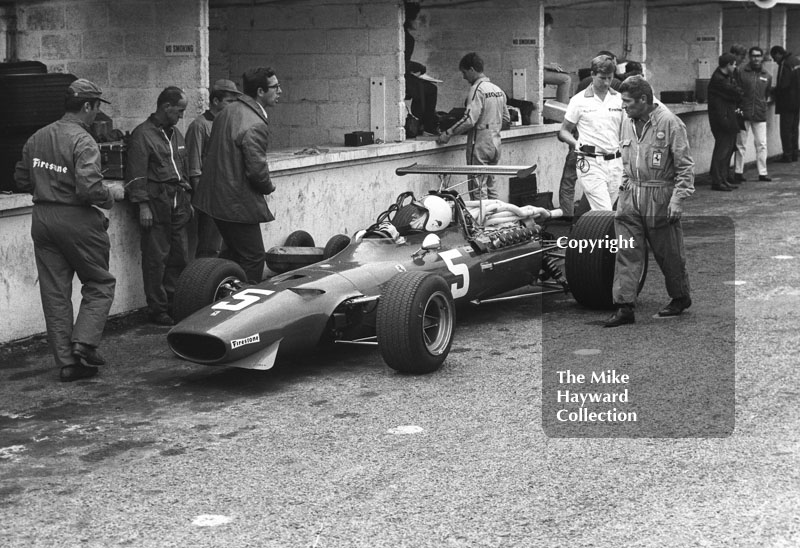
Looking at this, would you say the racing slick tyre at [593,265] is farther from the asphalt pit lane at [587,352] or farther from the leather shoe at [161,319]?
the leather shoe at [161,319]

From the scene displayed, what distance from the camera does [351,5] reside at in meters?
14.0

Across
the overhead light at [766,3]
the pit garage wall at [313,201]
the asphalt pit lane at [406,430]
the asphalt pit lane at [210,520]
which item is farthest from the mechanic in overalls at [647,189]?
the overhead light at [766,3]

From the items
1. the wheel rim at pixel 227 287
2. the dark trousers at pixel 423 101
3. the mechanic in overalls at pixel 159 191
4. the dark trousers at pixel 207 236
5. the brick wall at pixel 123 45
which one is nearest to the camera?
the wheel rim at pixel 227 287

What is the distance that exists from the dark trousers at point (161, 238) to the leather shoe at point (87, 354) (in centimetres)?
164

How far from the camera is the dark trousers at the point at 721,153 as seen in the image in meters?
19.0

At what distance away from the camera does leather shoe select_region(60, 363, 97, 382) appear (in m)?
8.24

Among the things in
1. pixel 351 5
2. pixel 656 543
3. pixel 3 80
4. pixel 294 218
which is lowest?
pixel 656 543

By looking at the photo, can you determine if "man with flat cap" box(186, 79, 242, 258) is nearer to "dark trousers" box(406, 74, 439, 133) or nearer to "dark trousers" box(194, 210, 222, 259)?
"dark trousers" box(194, 210, 222, 259)

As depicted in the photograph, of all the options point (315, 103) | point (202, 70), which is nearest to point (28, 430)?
point (202, 70)

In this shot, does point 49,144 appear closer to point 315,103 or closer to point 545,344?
point 545,344

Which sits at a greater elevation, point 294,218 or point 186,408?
point 294,218

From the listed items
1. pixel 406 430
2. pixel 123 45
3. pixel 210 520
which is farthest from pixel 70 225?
pixel 123 45

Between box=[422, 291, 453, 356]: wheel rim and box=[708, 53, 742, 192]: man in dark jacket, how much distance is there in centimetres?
1167

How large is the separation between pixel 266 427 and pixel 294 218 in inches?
204
